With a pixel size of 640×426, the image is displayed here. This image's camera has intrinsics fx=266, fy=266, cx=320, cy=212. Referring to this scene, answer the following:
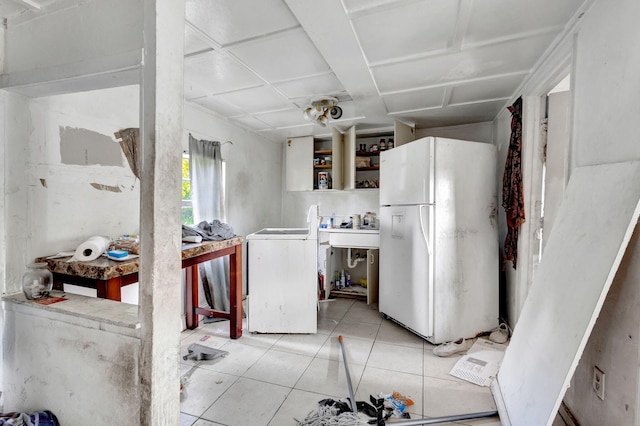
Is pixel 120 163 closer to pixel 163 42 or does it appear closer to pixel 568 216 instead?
pixel 163 42

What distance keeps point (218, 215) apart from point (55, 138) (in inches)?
65.2

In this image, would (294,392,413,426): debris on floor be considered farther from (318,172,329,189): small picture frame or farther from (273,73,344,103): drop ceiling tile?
(318,172,329,189): small picture frame

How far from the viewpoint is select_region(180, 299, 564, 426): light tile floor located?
5.31 feet

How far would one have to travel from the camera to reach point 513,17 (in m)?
1.52

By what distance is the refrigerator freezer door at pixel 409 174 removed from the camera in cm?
241

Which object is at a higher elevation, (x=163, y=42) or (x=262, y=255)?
(x=163, y=42)

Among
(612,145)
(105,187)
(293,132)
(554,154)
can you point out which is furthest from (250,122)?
(612,145)

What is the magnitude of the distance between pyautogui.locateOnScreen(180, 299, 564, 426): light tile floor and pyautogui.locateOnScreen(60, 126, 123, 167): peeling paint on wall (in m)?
1.64

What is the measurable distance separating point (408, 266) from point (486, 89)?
1.82m

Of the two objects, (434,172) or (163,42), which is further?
(434,172)

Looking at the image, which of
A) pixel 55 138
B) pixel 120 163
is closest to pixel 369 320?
pixel 120 163

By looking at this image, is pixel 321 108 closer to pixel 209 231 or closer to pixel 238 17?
pixel 238 17

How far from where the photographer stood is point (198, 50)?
1853 millimetres

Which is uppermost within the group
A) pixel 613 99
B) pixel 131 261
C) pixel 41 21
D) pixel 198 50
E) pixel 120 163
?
pixel 198 50
